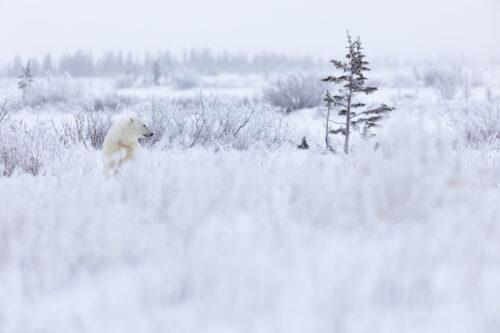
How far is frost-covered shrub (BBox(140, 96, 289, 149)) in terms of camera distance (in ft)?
24.3

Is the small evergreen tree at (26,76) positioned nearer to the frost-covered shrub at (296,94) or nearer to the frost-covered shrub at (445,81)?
the frost-covered shrub at (296,94)

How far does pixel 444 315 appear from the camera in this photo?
4.61ft

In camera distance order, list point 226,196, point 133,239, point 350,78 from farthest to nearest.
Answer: point 350,78 → point 226,196 → point 133,239

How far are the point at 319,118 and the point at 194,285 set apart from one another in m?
9.94

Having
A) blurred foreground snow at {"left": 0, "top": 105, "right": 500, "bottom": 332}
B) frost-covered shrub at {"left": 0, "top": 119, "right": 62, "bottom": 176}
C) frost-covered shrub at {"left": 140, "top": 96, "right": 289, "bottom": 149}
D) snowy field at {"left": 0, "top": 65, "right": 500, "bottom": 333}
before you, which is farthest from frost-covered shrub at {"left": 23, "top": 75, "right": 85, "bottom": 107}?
blurred foreground snow at {"left": 0, "top": 105, "right": 500, "bottom": 332}

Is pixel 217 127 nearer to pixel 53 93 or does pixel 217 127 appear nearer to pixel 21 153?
pixel 21 153

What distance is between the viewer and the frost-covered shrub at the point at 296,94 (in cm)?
1317

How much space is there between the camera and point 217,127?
8023mm

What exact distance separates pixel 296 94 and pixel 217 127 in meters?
5.84

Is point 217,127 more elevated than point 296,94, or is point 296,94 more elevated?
point 296,94

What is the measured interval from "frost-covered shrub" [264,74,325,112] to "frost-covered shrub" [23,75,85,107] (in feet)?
25.2

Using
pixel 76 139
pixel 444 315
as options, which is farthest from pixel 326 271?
pixel 76 139

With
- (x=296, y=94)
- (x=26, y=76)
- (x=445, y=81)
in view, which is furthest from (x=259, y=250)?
(x=26, y=76)

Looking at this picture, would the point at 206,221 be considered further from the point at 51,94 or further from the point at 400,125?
the point at 51,94
